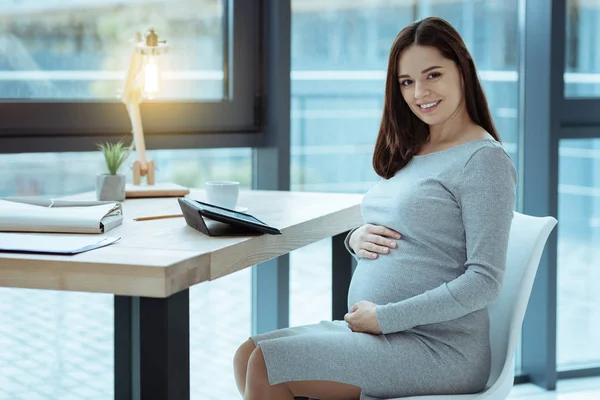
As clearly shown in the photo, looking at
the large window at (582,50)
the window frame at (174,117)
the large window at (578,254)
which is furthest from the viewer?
the large window at (578,254)

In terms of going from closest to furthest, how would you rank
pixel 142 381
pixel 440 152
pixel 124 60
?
pixel 142 381 < pixel 440 152 < pixel 124 60

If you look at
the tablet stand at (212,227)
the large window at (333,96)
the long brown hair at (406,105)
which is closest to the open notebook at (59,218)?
the tablet stand at (212,227)

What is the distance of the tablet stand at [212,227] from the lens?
1.65 m

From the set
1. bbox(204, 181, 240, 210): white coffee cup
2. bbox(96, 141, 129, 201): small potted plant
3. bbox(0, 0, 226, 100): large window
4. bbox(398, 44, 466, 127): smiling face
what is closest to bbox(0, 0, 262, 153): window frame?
bbox(0, 0, 226, 100): large window

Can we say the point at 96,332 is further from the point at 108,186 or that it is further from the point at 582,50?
the point at 582,50

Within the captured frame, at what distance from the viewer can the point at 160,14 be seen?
2770 millimetres

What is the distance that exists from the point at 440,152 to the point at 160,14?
1325mm

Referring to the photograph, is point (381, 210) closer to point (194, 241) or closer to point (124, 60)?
point (194, 241)

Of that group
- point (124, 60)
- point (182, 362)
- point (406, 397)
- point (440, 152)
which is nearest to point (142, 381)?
point (182, 362)

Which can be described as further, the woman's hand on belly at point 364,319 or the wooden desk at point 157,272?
the woman's hand on belly at point 364,319

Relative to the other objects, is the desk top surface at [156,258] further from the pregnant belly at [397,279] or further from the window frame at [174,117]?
the window frame at [174,117]

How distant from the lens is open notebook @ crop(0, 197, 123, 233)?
1.66 m

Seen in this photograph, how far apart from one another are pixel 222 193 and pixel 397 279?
50cm

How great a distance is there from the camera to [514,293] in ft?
5.93
